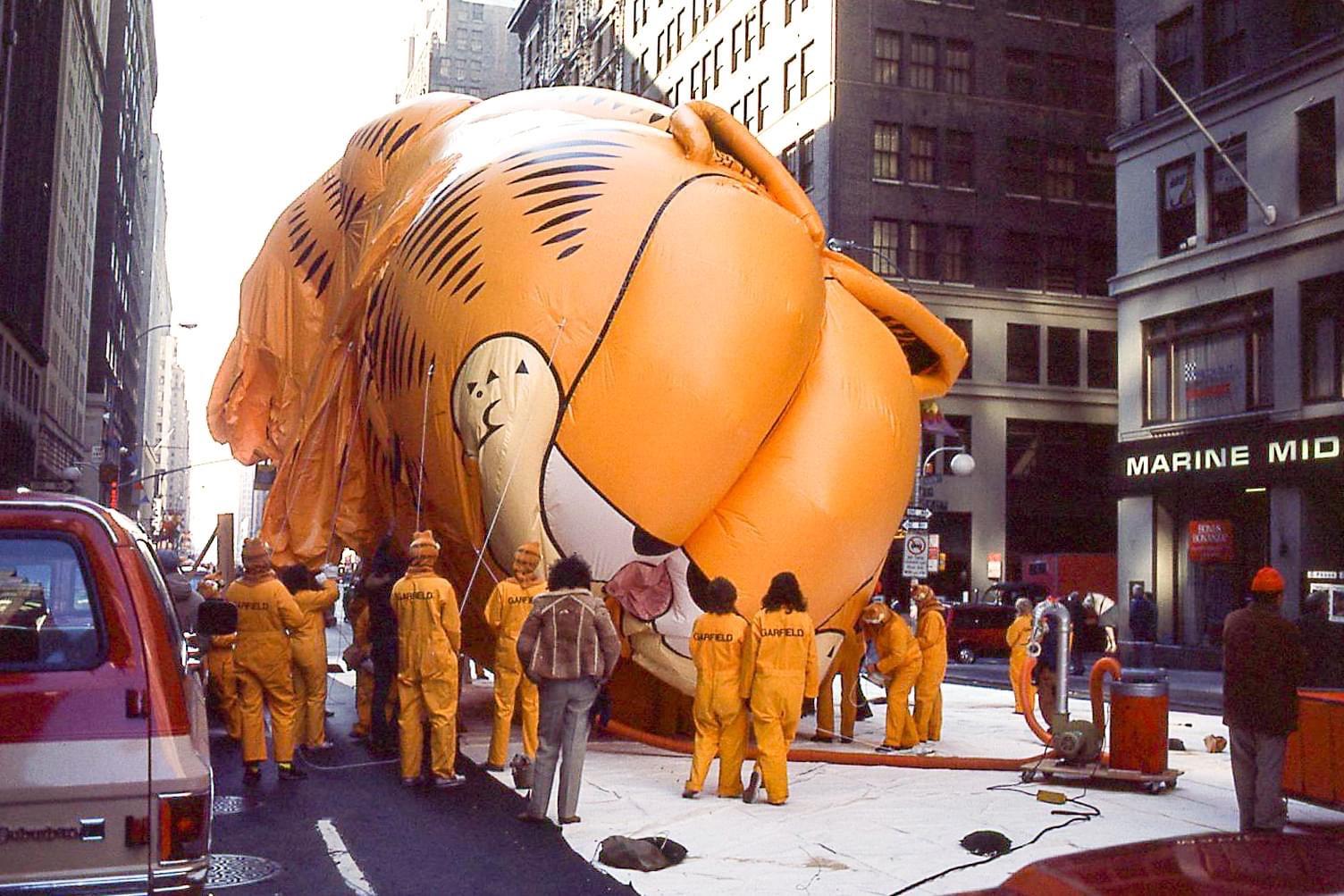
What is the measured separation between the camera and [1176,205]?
28.8 meters

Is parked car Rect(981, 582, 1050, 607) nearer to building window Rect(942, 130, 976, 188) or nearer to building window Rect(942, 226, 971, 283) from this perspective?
building window Rect(942, 226, 971, 283)

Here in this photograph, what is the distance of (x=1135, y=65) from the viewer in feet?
99.8

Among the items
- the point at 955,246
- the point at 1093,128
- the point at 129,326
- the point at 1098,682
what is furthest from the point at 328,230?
the point at 129,326

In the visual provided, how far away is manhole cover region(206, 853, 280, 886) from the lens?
687cm

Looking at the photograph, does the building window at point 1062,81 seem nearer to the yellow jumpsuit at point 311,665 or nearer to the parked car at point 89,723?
the yellow jumpsuit at point 311,665

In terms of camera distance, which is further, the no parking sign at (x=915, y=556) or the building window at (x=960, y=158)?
the building window at (x=960, y=158)

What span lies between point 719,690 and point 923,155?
36.0m

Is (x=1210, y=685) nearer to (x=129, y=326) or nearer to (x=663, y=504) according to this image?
(x=663, y=504)

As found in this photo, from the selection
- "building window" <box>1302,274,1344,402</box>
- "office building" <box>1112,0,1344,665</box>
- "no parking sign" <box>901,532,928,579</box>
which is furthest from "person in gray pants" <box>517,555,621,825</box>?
"building window" <box>1302,274,1344,402</box>

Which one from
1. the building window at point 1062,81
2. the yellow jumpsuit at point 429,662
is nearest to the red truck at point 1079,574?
the building window at point 1062,81

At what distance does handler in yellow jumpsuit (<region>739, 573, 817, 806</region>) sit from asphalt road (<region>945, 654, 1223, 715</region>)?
1029 centimetres

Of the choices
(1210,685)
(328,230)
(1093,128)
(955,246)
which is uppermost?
(1093,128)

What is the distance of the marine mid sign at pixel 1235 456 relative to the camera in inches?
947

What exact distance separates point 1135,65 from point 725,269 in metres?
24.5
